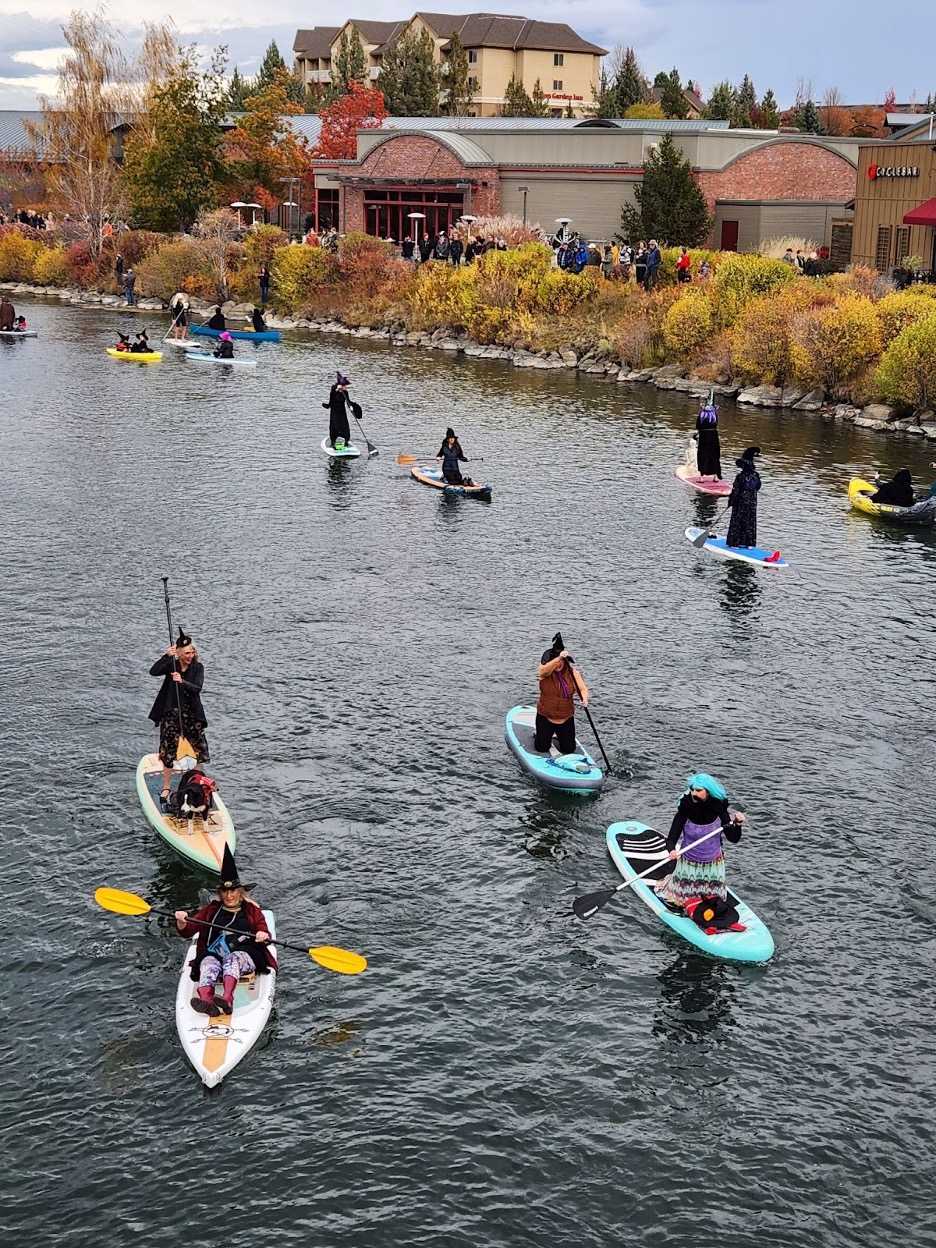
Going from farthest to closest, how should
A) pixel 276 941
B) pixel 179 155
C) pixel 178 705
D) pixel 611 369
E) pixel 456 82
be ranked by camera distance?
pixel 456 82 < pixel 179 155 < pixel 611 369 < pixel 178 705 < pixel 276 941

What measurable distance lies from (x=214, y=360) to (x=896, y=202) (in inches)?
1215

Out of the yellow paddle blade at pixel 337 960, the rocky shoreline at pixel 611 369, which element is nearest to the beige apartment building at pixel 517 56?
the rocky shoreline at pixel 611 369

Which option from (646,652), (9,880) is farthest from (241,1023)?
(646,652)

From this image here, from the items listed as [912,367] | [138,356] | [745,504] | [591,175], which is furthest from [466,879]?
[591,175]

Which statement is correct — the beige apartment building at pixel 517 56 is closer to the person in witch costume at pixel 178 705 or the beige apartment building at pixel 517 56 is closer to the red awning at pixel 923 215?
the red awning at pixel 923 215

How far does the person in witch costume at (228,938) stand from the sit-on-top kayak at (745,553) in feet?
64.9

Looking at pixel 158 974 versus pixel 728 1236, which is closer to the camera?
pixel 728 1236

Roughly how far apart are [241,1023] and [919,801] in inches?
438

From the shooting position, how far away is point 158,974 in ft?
55.1

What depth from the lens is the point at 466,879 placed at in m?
19.0

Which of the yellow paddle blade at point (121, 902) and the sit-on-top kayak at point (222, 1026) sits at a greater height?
the yellow paddle blade at point (121, 902)

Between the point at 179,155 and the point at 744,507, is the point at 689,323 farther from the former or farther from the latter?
the point at 179,155

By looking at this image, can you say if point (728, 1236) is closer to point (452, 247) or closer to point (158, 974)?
point (158, 974)

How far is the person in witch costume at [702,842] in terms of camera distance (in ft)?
56.2
